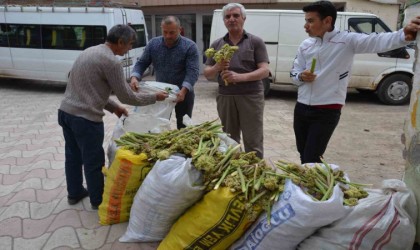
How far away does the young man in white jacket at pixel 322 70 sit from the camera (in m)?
2.76

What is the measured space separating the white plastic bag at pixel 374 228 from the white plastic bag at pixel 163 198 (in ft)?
2.91

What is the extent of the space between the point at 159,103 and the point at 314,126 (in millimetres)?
1573

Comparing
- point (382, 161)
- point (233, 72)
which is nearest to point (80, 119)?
point (233, 72)

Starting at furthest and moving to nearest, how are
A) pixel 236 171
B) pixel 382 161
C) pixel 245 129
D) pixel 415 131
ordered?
pixel 382 161 < pixel 245 129 < pixel 236 171 < pixel 415 131

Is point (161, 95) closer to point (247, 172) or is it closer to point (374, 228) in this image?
point (247, 172)

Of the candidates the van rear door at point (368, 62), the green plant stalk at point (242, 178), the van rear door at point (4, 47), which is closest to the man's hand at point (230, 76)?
the green plant stalk at point (242, 178)

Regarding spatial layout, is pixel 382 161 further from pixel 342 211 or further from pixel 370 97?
pixel 370 97

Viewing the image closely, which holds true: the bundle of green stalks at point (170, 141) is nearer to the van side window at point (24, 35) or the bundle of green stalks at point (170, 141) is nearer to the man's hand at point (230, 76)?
the man's hand at point (230, 76)

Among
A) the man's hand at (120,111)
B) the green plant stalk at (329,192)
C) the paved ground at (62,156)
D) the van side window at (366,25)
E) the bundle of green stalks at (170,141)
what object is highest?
the van side window at (366,25)

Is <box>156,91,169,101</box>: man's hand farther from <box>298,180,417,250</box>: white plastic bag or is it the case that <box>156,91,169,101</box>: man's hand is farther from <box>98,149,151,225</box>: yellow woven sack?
<box>298,180,417,250</box>: white plastic bag

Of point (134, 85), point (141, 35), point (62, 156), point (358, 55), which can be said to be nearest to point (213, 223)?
point (134, 85)

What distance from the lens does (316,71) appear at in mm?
2967

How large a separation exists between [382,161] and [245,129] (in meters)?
2.45

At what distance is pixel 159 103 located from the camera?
3.69 m
